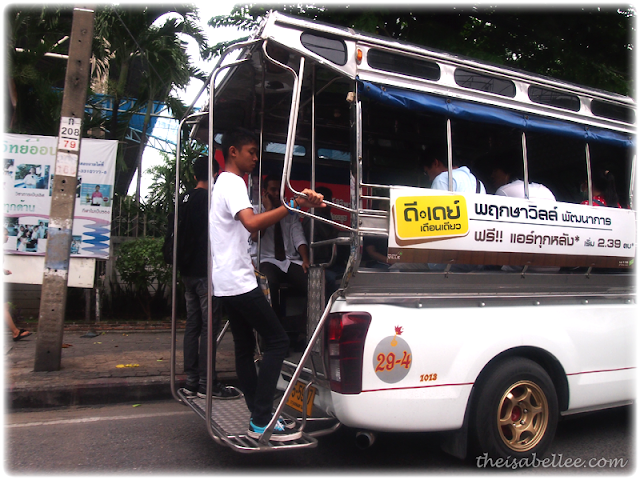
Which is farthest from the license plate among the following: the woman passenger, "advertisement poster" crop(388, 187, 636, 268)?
the woman passenger

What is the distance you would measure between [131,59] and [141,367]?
7778 millimetres

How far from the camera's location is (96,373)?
5.46 m

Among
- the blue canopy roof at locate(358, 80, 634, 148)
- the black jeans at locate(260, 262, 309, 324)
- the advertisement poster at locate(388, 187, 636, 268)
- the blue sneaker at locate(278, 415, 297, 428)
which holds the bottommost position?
the blue sneaker at locate(278, 415, 297, 428)

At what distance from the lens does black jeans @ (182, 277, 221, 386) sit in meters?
4.58

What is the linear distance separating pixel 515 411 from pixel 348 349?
54.1 inches

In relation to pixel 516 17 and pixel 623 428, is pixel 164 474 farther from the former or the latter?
pixel 516 17

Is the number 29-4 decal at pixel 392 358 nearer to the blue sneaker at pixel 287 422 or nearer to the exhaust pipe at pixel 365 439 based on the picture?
the exhaust pipe at pixel 365 439

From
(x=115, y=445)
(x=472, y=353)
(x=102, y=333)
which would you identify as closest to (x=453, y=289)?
(x=472, y=353)

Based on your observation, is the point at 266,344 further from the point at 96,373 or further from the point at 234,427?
the point at 96,373

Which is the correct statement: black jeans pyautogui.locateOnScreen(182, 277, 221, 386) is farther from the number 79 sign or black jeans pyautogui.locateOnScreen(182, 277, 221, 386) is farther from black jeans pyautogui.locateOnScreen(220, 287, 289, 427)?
the number 79 sign

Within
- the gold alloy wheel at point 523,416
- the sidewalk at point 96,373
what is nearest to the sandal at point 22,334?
the sidewalk at point 96,373

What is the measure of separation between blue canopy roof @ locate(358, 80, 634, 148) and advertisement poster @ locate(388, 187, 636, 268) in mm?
565

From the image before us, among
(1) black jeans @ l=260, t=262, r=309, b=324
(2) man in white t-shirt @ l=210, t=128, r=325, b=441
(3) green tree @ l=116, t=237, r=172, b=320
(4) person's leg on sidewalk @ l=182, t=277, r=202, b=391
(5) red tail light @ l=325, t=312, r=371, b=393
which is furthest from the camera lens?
(3) green tree @ l=116, t=237, r=172, b=320

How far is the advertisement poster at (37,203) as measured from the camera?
738 cm
